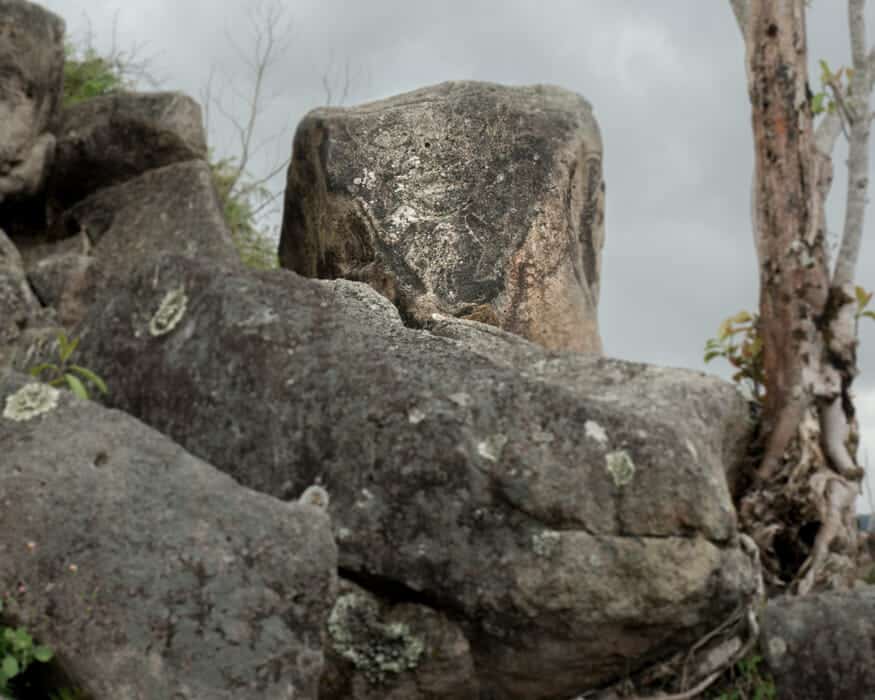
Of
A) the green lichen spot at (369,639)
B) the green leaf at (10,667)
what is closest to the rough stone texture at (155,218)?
the green lichen spot at (369,639)

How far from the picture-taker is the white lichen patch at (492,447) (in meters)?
5.35

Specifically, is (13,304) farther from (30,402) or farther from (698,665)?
(698,665)

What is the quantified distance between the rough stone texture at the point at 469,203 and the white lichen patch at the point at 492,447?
3.84 metres

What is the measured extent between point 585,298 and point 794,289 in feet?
5.58

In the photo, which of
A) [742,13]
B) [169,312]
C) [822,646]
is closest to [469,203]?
[742,13]

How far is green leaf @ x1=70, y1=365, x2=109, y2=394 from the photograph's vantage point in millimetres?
5562

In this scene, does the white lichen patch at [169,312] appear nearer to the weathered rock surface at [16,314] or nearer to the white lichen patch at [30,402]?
the white lichen patch at [30,402]

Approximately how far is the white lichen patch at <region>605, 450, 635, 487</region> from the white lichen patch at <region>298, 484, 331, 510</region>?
52.6 inches

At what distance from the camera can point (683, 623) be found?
226 inches

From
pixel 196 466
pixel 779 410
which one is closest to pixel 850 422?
pixel 779 410

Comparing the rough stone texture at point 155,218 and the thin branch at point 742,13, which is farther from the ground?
the thin branch at point 742,13

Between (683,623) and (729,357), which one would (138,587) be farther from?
(729,357)

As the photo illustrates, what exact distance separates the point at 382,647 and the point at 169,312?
1966 millimetres

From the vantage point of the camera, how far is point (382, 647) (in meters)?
5.43
